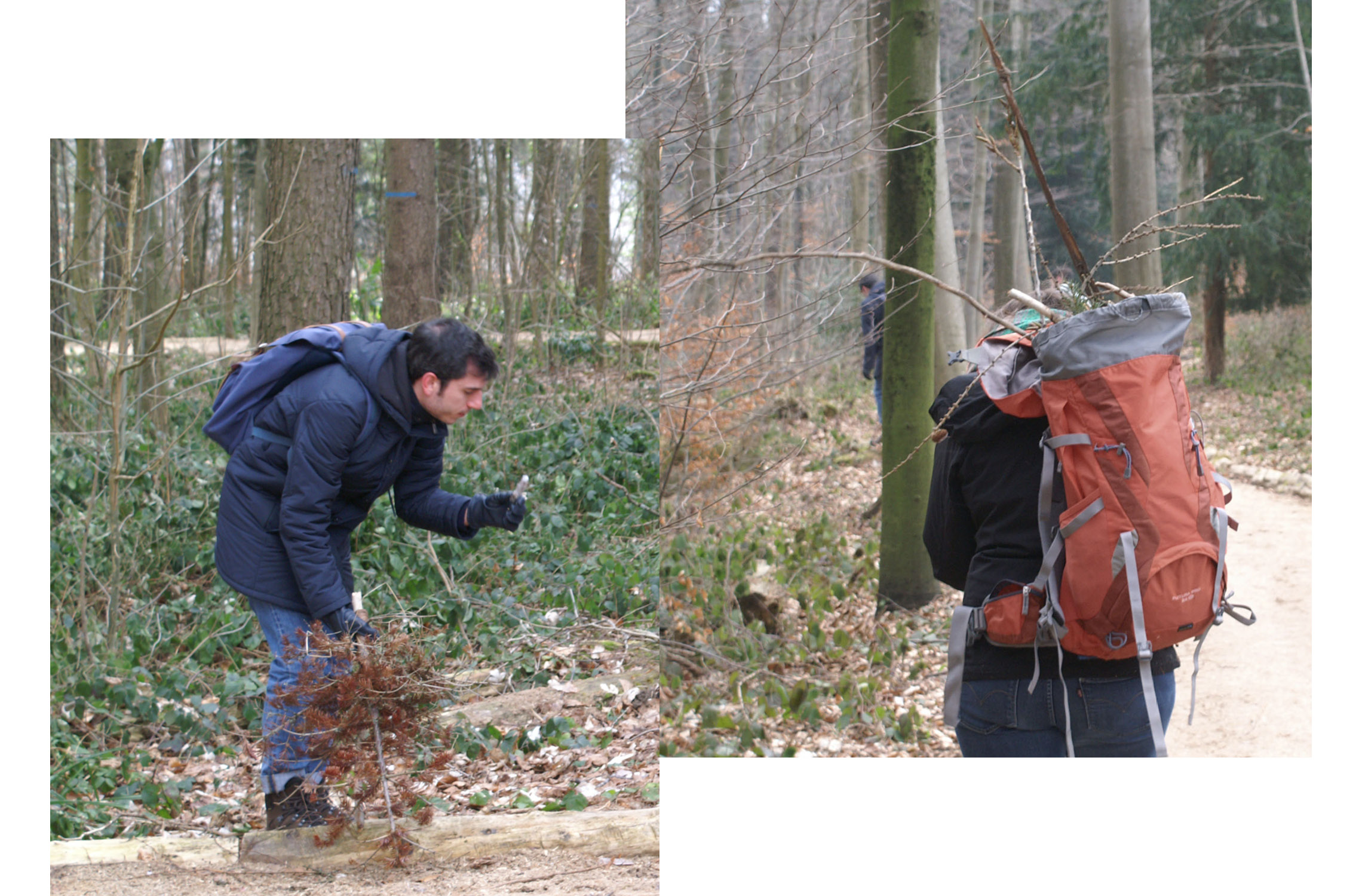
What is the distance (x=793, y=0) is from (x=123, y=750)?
3471mm

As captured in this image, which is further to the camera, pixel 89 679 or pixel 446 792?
pixel 89 679

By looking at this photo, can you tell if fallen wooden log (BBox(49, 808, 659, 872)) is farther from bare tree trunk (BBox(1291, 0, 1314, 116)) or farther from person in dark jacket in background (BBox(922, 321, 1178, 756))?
bare tree trunk (BBox(1291, 0, 1314, 116))

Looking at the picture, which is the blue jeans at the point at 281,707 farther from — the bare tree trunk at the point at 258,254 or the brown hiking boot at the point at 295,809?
the bare tree trunk at the point at 258,254

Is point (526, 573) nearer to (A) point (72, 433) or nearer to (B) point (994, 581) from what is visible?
(A) point (72, 433)

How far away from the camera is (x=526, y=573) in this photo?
370cm

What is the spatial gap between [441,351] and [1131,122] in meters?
5.38

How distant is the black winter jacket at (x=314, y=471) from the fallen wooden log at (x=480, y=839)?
28.2 inches

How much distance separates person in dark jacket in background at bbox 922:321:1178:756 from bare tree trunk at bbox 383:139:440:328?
2.36 metres

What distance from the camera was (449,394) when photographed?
2670 mm

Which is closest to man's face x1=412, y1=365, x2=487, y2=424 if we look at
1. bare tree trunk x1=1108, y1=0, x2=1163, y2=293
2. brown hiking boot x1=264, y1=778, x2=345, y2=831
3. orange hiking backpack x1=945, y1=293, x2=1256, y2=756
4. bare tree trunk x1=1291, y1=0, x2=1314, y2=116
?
brown hiking boot x1=264, y1=778, x2=345, y2=831

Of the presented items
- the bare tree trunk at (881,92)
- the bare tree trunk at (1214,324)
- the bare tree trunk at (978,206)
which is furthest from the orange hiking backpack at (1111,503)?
the bare tree trunk at (1214,324)

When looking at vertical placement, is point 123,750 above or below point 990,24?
below

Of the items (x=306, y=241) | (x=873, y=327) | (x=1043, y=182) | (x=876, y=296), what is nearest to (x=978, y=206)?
(x=876, y=296)

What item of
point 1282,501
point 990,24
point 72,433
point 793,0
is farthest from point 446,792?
point 990,24
